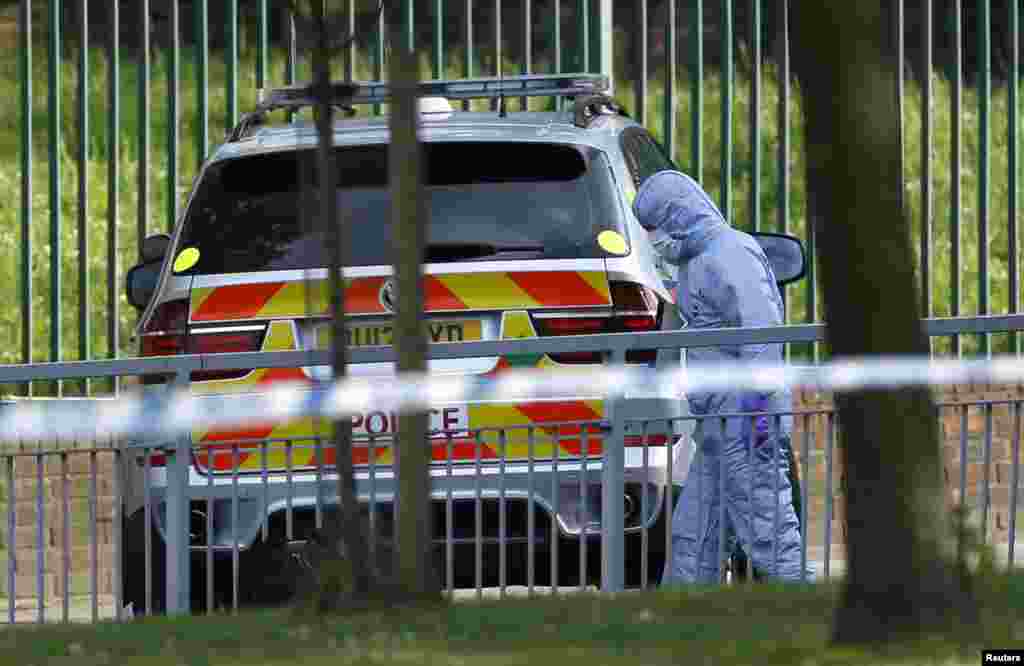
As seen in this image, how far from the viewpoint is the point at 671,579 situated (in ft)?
24.7

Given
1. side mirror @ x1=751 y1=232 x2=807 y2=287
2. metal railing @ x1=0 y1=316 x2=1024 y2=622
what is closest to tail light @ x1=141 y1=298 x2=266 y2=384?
metal railing @ x1=0 y1=316 x2=1024 y2=622

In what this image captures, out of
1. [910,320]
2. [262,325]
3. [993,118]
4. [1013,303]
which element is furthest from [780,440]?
[993,118]

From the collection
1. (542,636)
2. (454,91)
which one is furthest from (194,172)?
(542,636)

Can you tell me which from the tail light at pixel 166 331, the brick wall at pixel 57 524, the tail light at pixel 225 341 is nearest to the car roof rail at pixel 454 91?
the tail light at pixel 166 331

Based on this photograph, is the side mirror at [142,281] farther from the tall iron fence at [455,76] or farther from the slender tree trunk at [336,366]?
the slender tree trunk at [336,366]

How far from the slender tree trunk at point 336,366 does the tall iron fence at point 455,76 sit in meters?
3.52

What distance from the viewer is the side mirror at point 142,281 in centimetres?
888

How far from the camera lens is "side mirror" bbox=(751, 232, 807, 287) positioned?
29.2 feet

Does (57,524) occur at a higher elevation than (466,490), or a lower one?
lower

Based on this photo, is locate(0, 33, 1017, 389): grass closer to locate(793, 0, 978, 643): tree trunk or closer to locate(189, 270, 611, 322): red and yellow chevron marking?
locate(189, 270, 611, 322): red and yellow chevron marking

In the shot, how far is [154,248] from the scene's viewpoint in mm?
8906

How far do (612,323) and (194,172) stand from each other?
316 inches

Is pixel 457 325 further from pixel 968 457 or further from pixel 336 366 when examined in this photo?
pixel 968 457

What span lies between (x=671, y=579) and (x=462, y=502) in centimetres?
68
